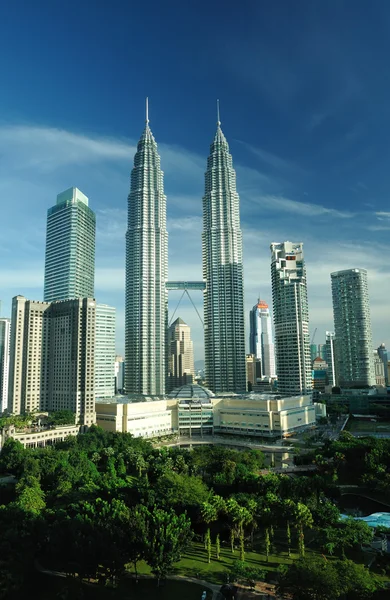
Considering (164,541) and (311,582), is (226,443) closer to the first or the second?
(164,541)

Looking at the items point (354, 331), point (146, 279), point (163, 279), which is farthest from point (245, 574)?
point (354, 331)

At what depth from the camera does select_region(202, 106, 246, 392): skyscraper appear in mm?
159500

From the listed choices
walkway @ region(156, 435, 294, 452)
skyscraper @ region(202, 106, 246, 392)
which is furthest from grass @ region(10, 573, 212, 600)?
skyscraper @ region(202, 106, 246, 392)

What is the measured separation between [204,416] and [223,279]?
212 ft

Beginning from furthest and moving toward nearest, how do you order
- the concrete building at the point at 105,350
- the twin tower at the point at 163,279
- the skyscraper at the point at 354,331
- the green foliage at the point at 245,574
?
the skyscraper at the point at 354,331, the concrete building at the point at 105,350, the twin tower at the point at 163,279, the green foliage at the point at 245,574

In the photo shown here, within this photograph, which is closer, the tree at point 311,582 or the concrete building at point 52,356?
the tree at point 311,582

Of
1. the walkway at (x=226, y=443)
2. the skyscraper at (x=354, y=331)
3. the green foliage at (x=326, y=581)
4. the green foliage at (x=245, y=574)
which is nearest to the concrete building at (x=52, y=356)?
the walkway at (x=226, y=443)

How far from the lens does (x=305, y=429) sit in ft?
384

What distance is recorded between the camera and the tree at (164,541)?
35781 millimetres

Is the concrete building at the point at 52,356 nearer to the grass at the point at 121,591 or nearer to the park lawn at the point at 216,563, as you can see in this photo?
the park lawn at the point at 216,563

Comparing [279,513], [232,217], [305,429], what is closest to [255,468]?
[279,513]

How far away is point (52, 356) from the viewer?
380 ft

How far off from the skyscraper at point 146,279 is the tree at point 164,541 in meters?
112

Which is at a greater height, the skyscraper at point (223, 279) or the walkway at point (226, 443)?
the skyscraper at point (223, 279)
